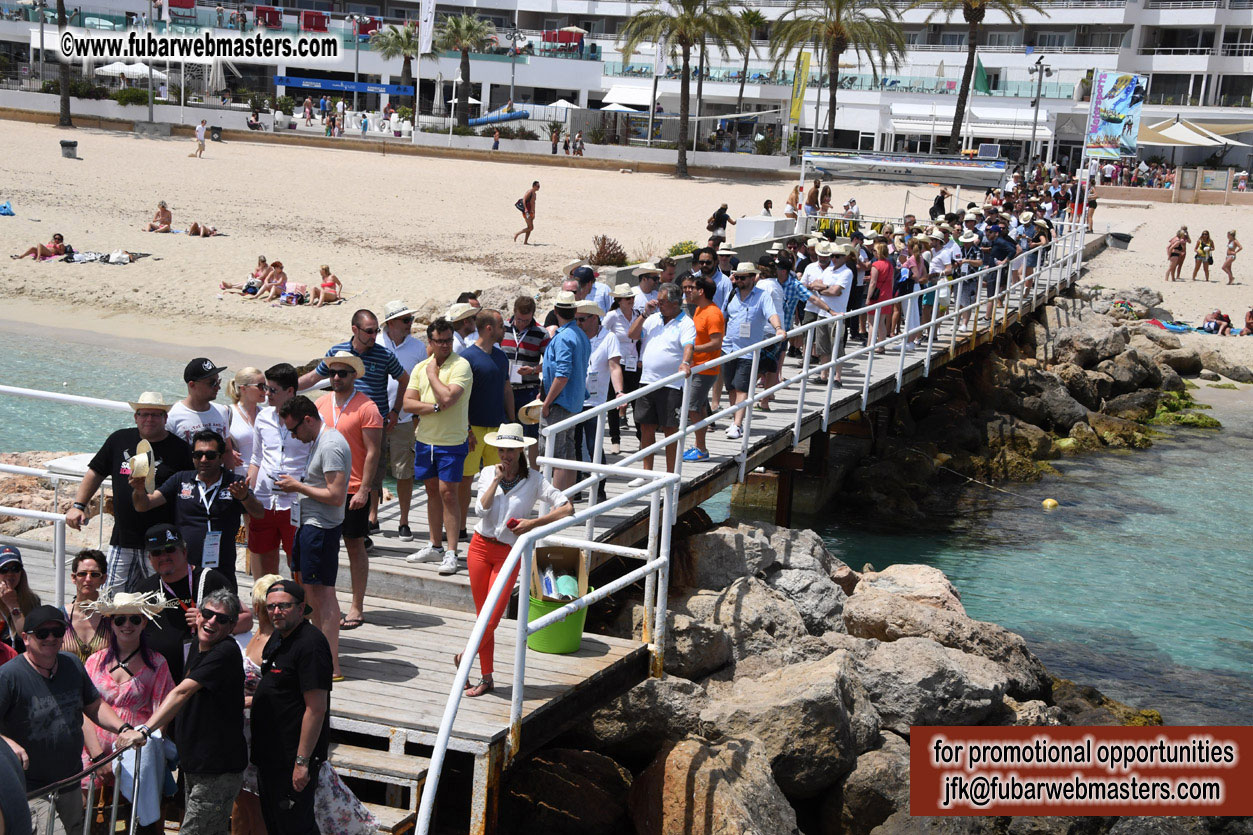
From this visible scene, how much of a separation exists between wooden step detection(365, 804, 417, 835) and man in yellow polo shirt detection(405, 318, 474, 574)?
90.0 inches

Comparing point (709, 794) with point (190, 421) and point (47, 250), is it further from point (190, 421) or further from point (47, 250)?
point (47, 250)

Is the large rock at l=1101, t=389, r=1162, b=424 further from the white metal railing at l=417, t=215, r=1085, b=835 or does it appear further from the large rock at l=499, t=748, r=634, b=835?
the large rock at l=499, t=748, r=634, b=835

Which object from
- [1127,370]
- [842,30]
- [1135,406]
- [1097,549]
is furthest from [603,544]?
[842,30]

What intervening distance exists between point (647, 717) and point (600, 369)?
3457 millimetres

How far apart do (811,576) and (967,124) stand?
187ft

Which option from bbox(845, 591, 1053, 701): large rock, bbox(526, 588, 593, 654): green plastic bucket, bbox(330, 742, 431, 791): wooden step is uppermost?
bbox(526, 588, 593, 654): green plastic bucket

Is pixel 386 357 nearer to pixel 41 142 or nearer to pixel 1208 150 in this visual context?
pixel 41 142

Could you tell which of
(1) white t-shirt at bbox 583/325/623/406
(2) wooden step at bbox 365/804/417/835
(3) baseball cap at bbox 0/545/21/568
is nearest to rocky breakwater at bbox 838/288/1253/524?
(1) white t-shirt at bbox 583/325/623/406

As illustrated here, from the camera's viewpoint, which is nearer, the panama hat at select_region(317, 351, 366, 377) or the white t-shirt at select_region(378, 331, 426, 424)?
the panama hat at select_region(317, 351, 366, 377)

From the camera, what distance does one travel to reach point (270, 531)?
732 cm

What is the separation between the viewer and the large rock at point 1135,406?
24797 millimetres

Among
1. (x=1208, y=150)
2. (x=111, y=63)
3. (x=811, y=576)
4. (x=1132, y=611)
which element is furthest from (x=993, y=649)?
(x=1208, y=150)

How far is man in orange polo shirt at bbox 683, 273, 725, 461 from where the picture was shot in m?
11.1

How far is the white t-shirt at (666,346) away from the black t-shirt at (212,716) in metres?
5.52
